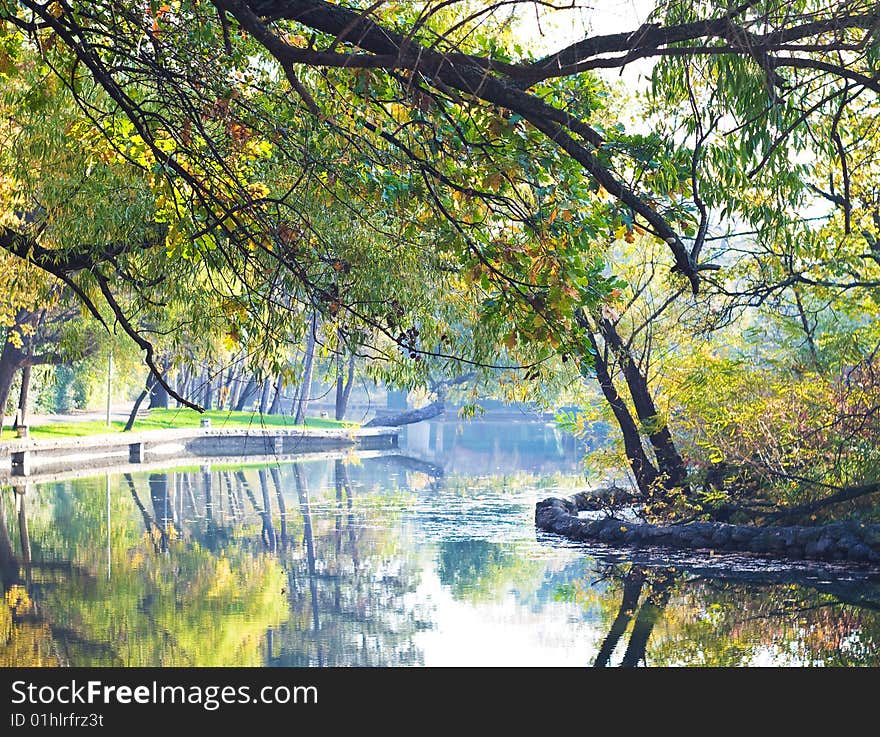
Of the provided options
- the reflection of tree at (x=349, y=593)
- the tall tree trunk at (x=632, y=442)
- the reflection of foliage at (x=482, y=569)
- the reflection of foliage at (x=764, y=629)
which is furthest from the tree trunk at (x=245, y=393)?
the reflection of foliage at (x=764, y=629)

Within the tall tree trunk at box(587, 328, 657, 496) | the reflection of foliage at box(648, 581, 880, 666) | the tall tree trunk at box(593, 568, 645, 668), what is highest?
the tall tree trunk at box(587, 328, 657, 496)

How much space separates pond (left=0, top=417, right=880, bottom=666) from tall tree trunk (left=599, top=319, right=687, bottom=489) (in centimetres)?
168

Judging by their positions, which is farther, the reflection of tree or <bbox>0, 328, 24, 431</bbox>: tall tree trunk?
<bbox>0, 328, 24, 431</bbox>: tall tree trunk

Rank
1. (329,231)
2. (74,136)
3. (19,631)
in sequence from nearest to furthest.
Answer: (19,631)
(74,136)
(329,231)

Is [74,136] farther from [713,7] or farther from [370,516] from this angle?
[370,516]

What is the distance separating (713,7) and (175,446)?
3157 cm

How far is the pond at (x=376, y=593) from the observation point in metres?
9.14

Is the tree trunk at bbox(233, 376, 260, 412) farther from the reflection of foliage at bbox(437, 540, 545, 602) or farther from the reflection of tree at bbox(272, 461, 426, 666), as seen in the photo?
the reflection of foliage at bbox(437, 540, 545, 602)

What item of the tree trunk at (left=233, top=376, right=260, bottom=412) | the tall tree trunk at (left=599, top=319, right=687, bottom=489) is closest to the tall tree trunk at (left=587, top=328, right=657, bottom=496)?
the tall tree trunk at (left=599, top=319, right=687, bottom=489)

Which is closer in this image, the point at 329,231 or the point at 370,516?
the point at 329,231

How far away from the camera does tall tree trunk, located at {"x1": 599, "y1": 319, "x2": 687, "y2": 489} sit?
51.4 ft

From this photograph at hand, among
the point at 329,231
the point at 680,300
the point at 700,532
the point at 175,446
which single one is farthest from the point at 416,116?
the point at 175,446

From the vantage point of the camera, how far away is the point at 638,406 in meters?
16.1
